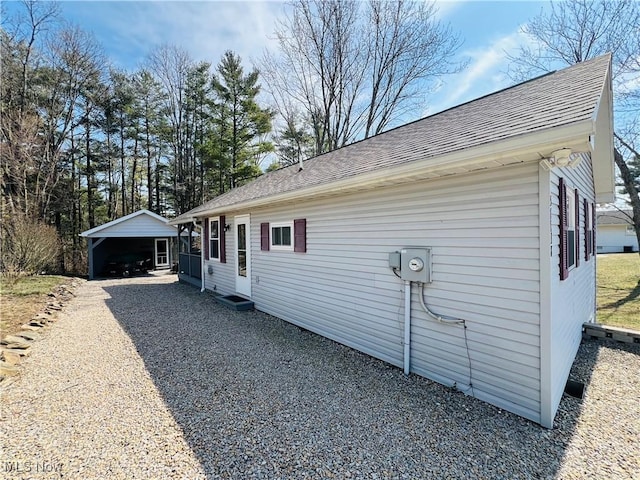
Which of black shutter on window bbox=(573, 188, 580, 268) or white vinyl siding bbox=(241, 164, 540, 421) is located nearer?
white vinyl siding bbox=(241, 164, 540, 421)

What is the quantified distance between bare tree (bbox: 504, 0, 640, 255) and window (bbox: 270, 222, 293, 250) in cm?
1264

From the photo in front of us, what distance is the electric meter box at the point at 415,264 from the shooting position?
3756 millimetres

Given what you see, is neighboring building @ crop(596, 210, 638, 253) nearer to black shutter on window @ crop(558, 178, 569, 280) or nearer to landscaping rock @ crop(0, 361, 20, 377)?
black shutter on window @ crop(558, 178, 569, 280)

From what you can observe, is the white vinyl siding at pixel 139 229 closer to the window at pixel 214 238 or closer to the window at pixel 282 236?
the window at pixel 214 238

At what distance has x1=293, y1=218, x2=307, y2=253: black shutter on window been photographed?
599 cm

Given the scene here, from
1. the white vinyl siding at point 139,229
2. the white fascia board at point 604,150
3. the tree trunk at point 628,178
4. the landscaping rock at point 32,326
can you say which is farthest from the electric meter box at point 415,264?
the white vinyl siding at point 139,229

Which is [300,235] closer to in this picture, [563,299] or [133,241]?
[563,299]

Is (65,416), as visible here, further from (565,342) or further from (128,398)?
(565,342)

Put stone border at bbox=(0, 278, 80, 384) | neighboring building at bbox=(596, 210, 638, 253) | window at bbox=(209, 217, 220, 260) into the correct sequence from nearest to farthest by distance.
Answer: stone border at bbox=(0, 278, 80, 384) < window at bbox=(209, 217, 220, 260) < neighboring building at bbox=(596, 210, 638, 253)

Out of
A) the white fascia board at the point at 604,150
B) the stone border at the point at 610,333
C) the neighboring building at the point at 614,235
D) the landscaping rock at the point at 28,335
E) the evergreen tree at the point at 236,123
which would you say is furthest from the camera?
the neighboring building at the point at 614,235

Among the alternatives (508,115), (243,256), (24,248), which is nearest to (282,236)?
(243,256)

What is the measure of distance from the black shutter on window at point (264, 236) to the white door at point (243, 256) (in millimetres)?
710

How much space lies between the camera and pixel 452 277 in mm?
3586

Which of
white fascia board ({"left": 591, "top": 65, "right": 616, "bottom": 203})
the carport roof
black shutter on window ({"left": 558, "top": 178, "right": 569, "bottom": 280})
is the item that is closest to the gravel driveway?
black shutter on window ({"left": 558, "top": 178, "right": 569, "bottom": 280})
